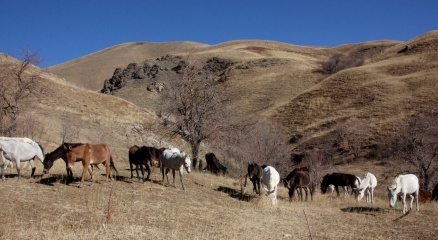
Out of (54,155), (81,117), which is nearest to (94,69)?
(81,117)

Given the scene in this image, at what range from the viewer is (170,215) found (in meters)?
14.9

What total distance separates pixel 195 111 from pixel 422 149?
19.3m

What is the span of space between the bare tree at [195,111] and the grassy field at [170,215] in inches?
385

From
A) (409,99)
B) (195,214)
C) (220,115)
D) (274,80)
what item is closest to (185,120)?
(220,115)

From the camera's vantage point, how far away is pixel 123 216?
13.7 metres

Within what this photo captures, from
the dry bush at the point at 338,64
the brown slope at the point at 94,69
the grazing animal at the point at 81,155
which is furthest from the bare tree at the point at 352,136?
the brown slope at the point at 94,69

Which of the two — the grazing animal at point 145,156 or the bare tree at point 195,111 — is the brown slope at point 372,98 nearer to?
the bare tree at point 195,111

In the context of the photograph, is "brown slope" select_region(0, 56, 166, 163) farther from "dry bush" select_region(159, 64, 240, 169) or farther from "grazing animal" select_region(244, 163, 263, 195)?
"grazing animal" select_region(244, 163, 263, 195)

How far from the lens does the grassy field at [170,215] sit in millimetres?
12000

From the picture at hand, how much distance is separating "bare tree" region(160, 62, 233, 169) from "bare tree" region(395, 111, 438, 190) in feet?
50.5

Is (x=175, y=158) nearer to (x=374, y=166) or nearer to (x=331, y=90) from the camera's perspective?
(x=374, y=166)

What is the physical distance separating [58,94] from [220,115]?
965 inches

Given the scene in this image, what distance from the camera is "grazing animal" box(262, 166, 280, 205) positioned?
20.3m

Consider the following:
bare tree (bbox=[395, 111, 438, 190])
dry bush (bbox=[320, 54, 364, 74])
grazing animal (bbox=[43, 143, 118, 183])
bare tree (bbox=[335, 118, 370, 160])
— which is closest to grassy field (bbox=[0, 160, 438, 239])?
grazing animal (bbox=[43, 143, 118, 183])
